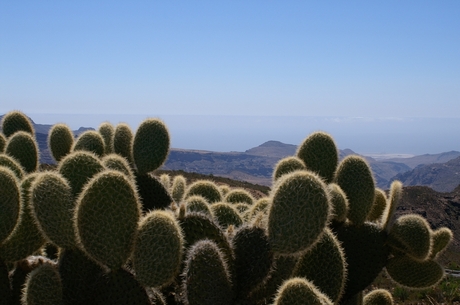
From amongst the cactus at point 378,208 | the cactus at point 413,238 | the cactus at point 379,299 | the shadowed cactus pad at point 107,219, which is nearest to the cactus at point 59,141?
the shadowed cactus pad at point 107,219

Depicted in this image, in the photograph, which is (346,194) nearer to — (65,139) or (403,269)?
(403,269)

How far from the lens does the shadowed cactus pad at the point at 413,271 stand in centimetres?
383

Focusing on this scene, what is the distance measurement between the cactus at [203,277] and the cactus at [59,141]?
128 inches

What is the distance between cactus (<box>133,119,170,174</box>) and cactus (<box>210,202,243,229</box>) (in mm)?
756

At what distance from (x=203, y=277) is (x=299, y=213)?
2.17 feet

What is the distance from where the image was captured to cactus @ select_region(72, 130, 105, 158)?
15.1 ft

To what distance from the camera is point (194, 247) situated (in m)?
2.42

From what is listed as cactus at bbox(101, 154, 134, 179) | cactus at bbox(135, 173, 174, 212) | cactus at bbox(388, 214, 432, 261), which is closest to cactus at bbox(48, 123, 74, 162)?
cactus at bbox(135, 173, 174, 212)

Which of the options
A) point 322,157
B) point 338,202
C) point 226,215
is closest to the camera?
point 338,202

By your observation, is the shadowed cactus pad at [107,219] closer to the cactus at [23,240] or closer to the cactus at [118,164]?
the cactus at [23,240]

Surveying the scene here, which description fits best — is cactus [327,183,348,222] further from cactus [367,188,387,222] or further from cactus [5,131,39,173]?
cactus [5,131,39,173]

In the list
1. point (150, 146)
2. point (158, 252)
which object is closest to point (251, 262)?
point (158, 252)

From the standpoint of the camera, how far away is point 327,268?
3.07 meters

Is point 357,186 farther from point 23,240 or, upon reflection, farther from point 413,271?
point 23,240
